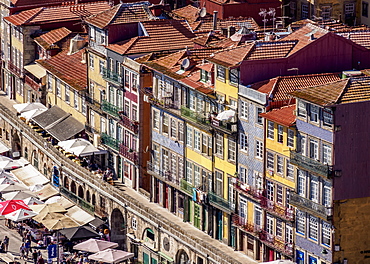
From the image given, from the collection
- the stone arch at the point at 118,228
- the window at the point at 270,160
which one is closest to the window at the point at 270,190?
the window at the point at 270,160

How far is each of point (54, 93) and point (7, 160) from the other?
33.1 ft

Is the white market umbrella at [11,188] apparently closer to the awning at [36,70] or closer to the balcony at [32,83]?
the balcony at [32,83]

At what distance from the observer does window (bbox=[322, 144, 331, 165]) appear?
13000 centimetres

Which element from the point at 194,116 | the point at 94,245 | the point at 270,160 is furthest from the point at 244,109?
the point at 94,245

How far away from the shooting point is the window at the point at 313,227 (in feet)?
436

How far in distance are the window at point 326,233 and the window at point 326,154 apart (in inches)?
207

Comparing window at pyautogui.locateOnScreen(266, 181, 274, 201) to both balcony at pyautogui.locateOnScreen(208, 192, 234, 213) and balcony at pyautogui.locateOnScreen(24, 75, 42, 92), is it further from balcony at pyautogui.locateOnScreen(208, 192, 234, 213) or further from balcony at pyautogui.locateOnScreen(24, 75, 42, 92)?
balcony at pyautogui.locateOnScreen(24, 75, 42, 92)

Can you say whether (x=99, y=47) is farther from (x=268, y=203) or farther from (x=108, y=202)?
(x=268, y=203)

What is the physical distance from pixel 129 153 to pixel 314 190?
3398cm

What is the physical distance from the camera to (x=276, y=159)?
13712 cm

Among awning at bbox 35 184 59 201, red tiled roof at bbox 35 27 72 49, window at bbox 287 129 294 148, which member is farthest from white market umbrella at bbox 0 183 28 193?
window at bbox 287 129 294 148

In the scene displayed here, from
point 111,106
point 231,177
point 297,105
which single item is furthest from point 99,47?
point 297,105

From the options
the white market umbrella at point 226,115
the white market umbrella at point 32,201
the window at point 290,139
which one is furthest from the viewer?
the white market umbrella at point 32,201

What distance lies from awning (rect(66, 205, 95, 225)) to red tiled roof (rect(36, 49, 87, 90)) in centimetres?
1711
